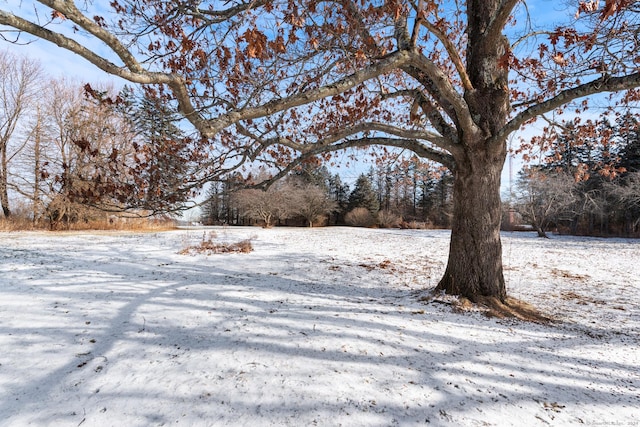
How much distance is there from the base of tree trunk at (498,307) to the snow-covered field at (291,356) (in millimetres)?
189

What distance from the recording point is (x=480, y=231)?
442 centimetres

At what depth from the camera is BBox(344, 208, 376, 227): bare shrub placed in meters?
35.0

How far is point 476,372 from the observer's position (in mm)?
2486

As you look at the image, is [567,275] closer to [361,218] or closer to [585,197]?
[585,197]

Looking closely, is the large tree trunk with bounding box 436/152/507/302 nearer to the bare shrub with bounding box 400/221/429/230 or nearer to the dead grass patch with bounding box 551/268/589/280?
the dead grass patch with bounding box 551/268/589/280

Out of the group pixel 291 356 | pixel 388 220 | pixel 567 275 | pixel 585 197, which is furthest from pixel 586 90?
pixel 388 220

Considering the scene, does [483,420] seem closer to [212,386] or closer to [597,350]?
[212,386]

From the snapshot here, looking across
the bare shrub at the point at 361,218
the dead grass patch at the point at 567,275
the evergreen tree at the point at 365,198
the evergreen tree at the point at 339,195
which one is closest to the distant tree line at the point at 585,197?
the dead grass patch at the point at 567,275

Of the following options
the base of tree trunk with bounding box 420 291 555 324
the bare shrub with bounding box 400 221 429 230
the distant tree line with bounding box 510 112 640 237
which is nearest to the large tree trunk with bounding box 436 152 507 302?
the base of tree trunk with bounding box 420 291 555 324

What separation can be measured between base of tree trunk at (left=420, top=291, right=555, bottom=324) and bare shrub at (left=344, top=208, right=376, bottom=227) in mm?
30313

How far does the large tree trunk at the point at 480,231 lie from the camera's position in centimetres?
441

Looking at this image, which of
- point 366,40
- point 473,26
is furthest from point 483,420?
point 473,26

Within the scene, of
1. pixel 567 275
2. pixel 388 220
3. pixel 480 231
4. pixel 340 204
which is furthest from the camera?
pixel 340 204

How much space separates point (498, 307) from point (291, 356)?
11.1ft
